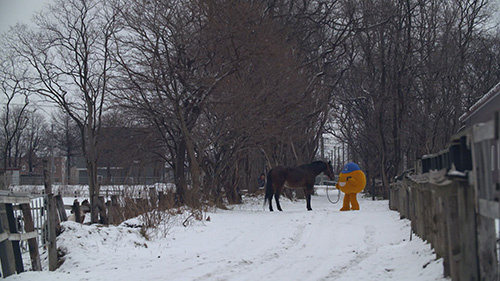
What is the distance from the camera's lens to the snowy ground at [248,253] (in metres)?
9.14

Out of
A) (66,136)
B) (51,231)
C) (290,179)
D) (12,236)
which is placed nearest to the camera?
(12,236)

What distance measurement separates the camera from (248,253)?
11656mm

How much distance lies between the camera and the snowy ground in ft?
30.0

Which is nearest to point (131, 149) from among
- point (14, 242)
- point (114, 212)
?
point (114, 212)

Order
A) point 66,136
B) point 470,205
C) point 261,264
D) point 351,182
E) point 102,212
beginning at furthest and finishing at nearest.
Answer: point 66,136
point 351,182
point 102,212
point 261,264
point 470,205

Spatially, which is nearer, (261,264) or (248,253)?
(261,264)

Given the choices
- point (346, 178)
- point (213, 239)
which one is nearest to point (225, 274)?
point (213, 239)

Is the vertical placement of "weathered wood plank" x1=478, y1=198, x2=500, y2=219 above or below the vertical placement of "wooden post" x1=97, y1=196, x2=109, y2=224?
above

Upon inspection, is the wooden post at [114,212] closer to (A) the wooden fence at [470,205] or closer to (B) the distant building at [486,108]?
(B) the distant building at [486,108]

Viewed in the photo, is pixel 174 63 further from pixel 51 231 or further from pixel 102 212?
pixel 51 231

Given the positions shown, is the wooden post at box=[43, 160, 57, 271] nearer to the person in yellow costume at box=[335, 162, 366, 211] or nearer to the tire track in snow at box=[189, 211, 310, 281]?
the tire track in snow at box=[189, 211, 310, 281]

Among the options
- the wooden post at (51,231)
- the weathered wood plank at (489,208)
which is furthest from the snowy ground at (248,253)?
the weathered wood plank at (489,208)

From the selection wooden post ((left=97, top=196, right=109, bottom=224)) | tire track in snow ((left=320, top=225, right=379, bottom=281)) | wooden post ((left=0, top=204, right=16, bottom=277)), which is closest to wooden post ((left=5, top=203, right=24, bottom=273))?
wooden post ((left=0, top=204, right=16, bottom=277))

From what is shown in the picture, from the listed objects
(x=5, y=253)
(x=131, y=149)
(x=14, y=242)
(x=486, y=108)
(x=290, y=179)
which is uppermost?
(x=486, y=108)
